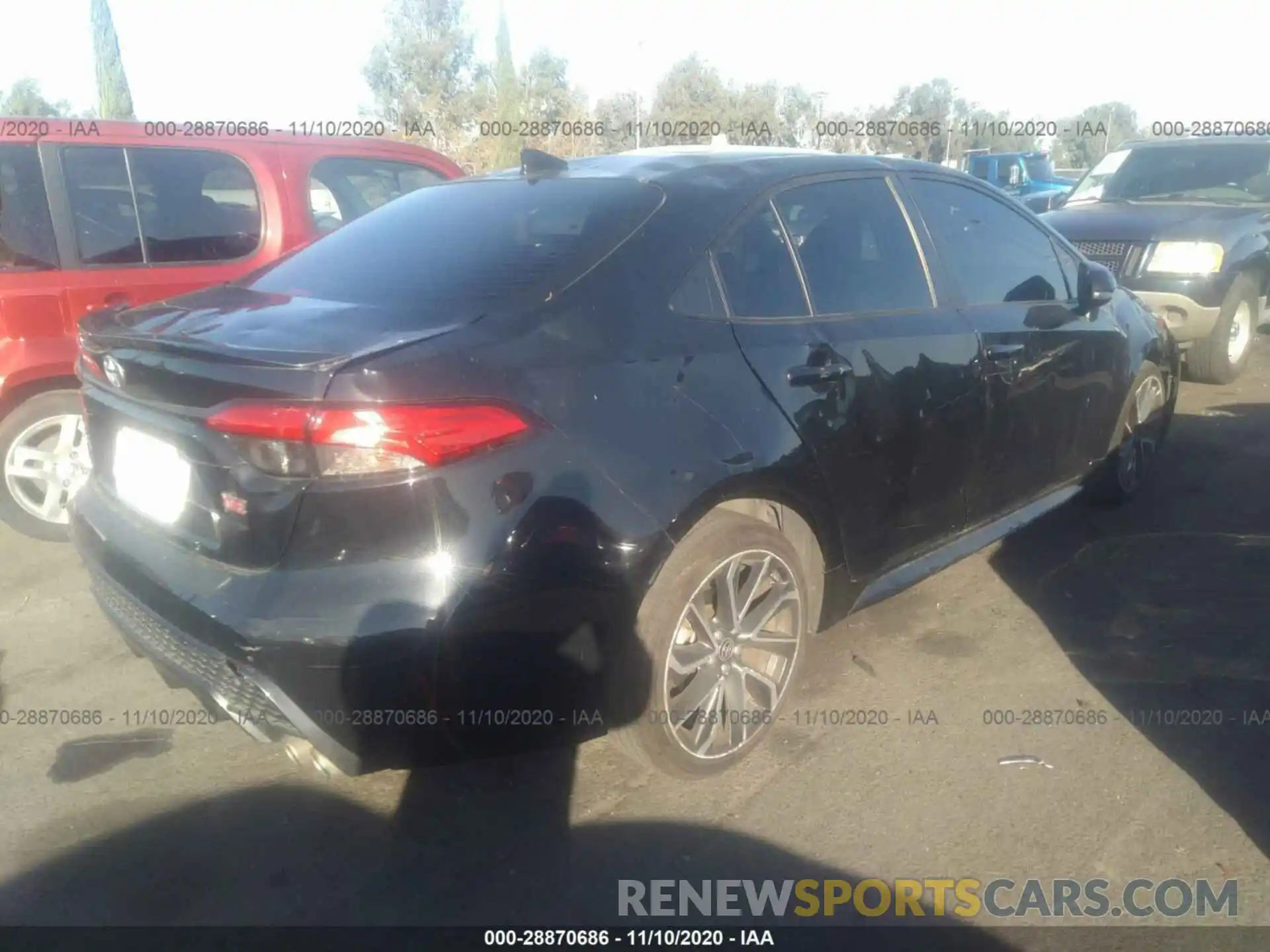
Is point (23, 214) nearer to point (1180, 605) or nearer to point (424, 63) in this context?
point (1180, 605)

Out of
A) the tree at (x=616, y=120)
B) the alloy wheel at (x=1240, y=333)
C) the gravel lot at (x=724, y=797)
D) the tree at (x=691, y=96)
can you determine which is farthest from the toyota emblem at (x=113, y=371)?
the tree at (x=691, y=96)

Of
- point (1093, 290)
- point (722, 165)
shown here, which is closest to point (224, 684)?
point (722, 165)

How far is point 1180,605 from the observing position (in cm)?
399

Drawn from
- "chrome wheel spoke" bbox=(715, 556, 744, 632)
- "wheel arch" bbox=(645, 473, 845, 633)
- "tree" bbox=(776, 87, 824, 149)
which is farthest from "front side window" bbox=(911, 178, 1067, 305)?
"tree" bbox=(776, 87, 824, 149)

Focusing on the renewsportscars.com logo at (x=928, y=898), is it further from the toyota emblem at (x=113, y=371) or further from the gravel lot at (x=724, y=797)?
the toyota emblem at (x=113, y=371)

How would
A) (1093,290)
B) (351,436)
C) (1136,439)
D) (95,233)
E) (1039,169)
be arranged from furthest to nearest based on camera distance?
(1039,169), (1136,439), (95,233), (1093,290), (351,436)

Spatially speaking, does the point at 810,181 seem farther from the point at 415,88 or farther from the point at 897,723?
the point at 415,88

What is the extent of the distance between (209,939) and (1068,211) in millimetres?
8110

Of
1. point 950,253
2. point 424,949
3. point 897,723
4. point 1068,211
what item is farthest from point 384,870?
point 1068,211

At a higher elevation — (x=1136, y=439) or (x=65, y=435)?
(x=65, y=435)

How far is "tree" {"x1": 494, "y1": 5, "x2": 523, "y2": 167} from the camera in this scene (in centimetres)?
2319

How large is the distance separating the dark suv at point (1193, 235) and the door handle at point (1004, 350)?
167 inches

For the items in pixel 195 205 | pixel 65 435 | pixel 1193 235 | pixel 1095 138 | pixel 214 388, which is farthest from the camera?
pixel 1095 138

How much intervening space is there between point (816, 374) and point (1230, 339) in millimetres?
6203
